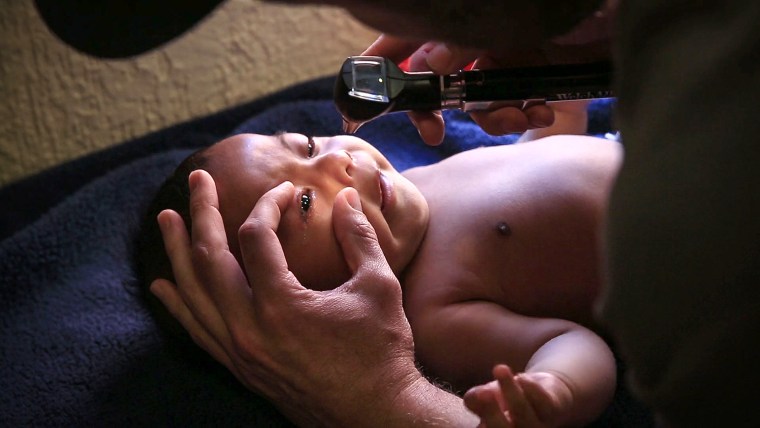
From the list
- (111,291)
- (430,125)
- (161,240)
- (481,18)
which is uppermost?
(481,18)

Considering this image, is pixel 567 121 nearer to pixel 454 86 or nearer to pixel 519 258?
pixel 519 258

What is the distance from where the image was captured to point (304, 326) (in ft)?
2.81

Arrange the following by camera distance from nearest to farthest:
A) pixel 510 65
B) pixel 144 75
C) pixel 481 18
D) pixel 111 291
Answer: pixel 481 18 → pixel 510 65 → pixel 111 291 → pixel 144 75

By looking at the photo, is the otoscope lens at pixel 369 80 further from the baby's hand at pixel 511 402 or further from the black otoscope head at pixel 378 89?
the baby's hand at pixel 511 402

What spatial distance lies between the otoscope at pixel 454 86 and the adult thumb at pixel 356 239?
125 mm

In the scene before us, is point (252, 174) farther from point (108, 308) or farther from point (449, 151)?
point (449, 151)

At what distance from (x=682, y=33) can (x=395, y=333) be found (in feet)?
1.83

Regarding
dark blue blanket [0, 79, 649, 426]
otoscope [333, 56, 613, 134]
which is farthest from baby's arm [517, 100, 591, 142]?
otoscope [333, 56, 613, 134]

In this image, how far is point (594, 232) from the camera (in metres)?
1.04

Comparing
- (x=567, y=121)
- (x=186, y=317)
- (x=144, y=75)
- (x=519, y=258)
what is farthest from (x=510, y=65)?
(x=144, y=75)

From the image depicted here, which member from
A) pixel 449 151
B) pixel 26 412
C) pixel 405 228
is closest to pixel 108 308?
pixel 26 412

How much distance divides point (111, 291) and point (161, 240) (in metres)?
0.21

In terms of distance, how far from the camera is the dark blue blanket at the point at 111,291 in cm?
103

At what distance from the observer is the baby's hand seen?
28.2 inches
